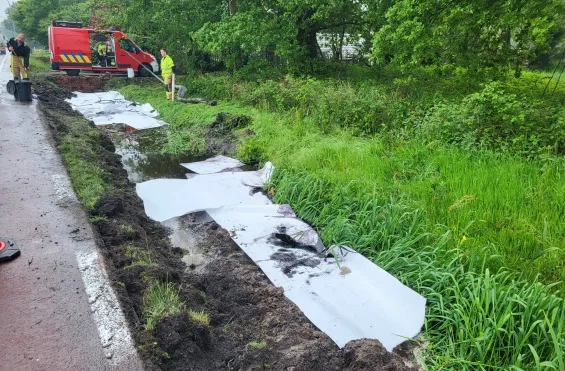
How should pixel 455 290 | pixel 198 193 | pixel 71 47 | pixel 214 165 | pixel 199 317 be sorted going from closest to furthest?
pixel 199 317
pixel 455 290
pixel 198 193
pixel 214 165
pixel 71 47

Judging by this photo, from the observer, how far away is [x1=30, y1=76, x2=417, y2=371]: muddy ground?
2.68 metres

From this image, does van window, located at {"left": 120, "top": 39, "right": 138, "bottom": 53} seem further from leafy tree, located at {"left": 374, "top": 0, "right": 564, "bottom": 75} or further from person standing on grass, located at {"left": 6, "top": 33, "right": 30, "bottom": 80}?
leafy tree, located at {"left": 374, "top": 0, "right": 564, "bottom": 75}

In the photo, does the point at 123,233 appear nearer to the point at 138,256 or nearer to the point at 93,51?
the point at 138,256

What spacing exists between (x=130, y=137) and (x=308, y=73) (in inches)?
259

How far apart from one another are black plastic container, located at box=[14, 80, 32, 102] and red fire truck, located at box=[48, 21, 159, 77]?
705 cm

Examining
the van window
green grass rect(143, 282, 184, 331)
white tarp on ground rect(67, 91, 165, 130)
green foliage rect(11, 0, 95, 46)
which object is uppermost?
green foliage rect(11, 0, 95, 46)

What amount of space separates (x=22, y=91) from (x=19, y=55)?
3.15 meters

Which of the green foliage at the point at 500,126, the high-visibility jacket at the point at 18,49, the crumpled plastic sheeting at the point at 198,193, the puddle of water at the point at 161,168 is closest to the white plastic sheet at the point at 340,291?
the puddle of water at the point at 161,168

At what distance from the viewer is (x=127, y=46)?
1766cm

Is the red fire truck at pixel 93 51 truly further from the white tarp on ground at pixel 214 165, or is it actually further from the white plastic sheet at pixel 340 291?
the white plastic sheet at pixel 340 291

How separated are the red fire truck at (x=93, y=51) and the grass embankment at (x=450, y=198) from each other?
35.5ft

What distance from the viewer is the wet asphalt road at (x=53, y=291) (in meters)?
2.39

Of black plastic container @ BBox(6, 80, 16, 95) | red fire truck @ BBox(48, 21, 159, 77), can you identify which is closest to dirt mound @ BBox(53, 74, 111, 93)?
red fire truck @ BBox(48, 21, 159, 77)

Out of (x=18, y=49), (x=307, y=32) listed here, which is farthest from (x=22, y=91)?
(x=307, y=32)
